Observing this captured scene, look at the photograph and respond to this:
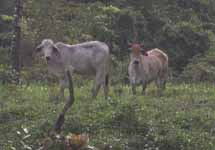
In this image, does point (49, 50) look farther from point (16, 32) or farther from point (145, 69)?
point (145, 69)

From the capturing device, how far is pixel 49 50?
50.0 ft

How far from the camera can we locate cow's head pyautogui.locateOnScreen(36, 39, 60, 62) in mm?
15172

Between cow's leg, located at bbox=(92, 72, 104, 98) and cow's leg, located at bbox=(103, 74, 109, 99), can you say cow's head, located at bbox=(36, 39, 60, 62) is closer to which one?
cow's leg, located at bbox=(92, 72, 104, 98)

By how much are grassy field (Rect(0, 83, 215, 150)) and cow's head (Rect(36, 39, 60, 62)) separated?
907mm

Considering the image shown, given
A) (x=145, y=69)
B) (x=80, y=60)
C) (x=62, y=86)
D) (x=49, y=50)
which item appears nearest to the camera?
(x=62, y=86)

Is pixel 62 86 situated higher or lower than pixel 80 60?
lower

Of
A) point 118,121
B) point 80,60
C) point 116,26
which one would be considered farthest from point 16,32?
point 116,26

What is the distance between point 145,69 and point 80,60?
80.3 inches

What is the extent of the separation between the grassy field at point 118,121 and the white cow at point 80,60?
2.45 ft

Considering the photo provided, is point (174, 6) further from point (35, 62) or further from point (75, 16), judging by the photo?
point (35, 62)

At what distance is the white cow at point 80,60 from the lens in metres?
15.2

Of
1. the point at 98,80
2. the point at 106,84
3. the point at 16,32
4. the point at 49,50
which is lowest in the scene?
the point at 106,84

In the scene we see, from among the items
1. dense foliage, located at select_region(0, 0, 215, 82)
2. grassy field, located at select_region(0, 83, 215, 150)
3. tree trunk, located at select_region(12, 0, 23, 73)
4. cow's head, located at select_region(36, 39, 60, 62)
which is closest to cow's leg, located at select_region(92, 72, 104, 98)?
grassy field, located at select_region(0, 83, 215, 150)

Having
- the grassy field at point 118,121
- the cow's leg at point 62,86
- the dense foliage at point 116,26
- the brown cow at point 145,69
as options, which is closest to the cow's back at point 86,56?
the cow's leg at point 62,86
